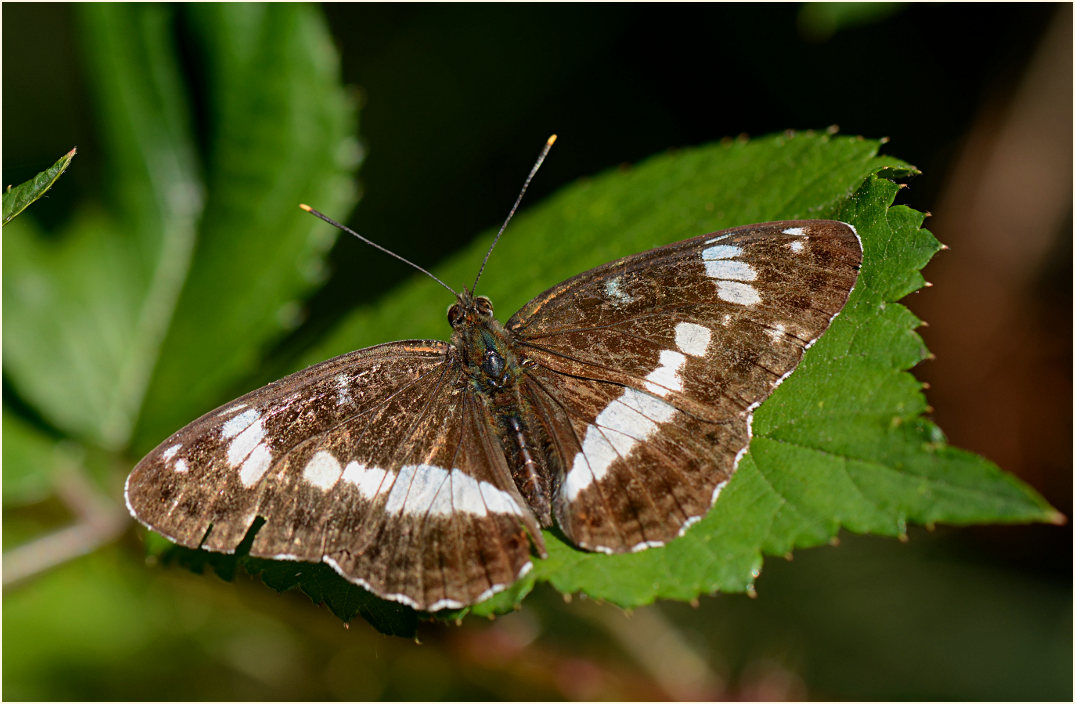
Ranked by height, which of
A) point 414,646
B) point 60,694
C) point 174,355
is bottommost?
point 60,694

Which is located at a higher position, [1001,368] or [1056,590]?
[1001,368]

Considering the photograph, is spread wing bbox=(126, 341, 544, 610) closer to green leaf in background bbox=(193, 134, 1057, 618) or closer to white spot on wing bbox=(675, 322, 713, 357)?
green leaf in background bbox=(193, 134, 1057, 618)

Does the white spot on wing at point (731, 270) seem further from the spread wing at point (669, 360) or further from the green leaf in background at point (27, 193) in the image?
the green leaf in background at point (27, 193)

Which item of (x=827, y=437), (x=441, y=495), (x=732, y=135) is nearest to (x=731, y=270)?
(x=827, y=437)

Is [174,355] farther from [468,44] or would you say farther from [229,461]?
[468,44]

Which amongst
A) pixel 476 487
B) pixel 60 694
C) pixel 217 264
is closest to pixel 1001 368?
pixel 476 487

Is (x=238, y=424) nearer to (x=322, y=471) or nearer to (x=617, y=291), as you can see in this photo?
(x=322, y=471)

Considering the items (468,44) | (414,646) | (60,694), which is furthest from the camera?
(468,44)
